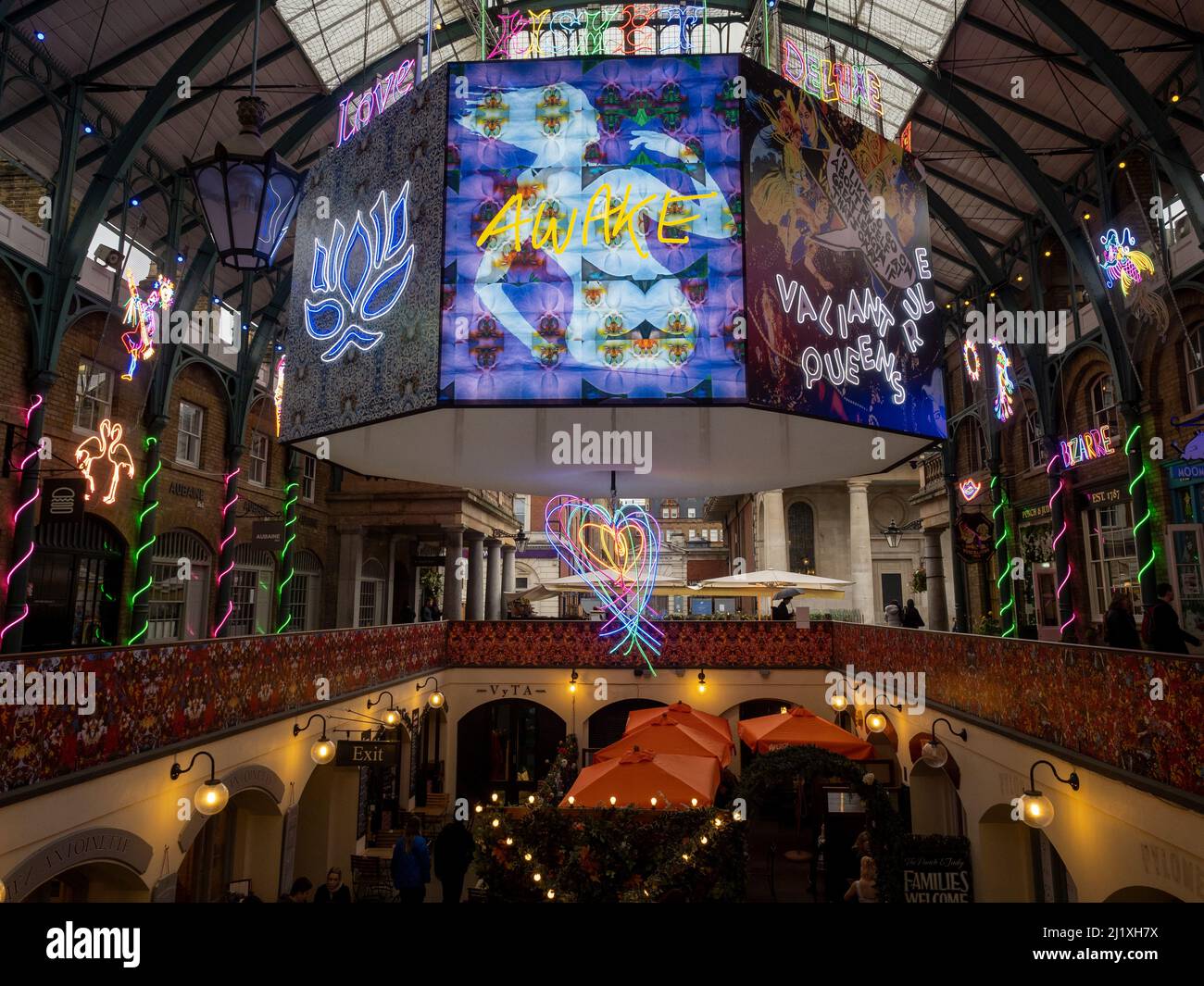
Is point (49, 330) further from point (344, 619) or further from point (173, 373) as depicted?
point (344, 619)

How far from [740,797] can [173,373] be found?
16443mm

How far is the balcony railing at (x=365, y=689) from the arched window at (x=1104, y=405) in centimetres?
832

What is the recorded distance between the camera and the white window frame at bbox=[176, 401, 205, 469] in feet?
67.1

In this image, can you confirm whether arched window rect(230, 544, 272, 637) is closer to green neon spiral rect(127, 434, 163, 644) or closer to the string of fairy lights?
green neon spiral rect(127, 434, 163, 644)

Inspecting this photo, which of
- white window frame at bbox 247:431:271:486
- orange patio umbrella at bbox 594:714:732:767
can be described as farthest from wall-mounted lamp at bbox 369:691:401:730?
white window frame at bbox 247:431:271:486

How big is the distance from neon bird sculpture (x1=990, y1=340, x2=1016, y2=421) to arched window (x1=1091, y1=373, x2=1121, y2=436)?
3.67 meters

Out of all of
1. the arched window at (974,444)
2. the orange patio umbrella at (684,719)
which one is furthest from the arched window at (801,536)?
the orange patio umbrella at (684,719)

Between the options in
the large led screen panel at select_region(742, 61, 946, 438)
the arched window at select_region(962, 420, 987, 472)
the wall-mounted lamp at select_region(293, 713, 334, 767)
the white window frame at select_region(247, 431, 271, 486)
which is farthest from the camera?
the arched window at select_region(962, 420, 987, 472)

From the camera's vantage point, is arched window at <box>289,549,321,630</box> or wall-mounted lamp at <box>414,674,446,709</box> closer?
wall-mounted lamp at <box>414,674,446,709</box>

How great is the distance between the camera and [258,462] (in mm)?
24781

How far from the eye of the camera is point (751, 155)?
33.9ft

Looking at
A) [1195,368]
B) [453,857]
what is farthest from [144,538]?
[1195,368]

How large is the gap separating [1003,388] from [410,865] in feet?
71.7
